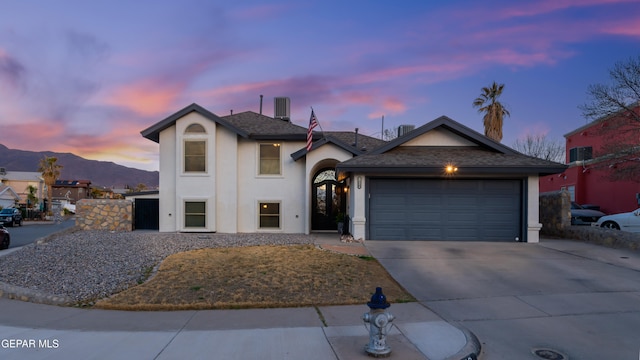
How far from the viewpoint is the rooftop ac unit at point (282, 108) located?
854 inches

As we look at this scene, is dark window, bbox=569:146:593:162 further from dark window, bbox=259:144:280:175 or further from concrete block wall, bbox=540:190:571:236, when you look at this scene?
dark window, bbox=259:144:280:175

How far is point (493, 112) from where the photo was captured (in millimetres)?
29656

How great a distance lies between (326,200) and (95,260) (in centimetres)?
1067

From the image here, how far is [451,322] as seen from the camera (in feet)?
20.2

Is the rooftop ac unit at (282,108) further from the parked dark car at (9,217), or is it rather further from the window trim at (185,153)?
the parked dark car at (9,217)

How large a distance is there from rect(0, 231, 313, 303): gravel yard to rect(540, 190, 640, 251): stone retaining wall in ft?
33.9

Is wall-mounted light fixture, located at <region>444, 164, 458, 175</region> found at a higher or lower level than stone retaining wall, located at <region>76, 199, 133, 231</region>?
higher

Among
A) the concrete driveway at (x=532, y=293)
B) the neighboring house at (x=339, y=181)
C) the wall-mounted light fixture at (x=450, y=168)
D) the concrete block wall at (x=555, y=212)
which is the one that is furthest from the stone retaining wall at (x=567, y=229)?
the wall-mounted light fixture at (x=450, y=168)

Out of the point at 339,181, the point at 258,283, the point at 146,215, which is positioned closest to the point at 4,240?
the point at 146,215

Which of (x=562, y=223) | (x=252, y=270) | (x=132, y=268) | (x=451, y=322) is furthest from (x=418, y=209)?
(x=132, y=268)

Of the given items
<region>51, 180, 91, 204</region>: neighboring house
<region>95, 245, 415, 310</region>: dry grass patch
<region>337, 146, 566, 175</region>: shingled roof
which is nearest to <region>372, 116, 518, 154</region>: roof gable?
<region>337, 146, 566, 175</region>: shingled roof

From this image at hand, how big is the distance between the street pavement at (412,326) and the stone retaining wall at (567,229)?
4.52 meters

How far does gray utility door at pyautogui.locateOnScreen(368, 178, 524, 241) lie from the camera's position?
1443 centimetres

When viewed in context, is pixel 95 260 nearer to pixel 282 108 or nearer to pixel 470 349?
pixel 470 349
